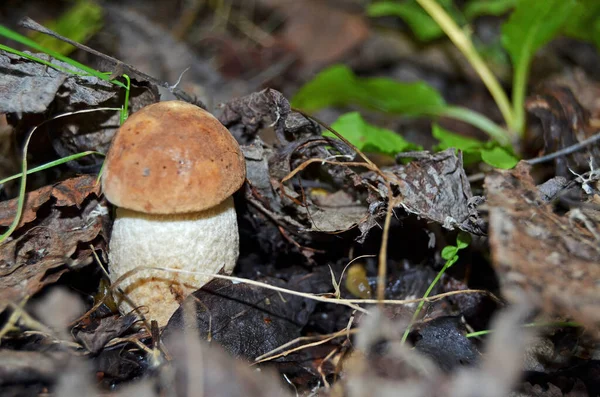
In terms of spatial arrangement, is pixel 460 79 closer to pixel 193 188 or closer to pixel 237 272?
pixel 237 272

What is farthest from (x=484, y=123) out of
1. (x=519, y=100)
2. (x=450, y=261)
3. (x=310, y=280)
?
(x=310, y=280)

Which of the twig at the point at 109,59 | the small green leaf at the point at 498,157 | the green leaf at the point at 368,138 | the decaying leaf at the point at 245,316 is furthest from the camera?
the green leaf at the point at 368,138

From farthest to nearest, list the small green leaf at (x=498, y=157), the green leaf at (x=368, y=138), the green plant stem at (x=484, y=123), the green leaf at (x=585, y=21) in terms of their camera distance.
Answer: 1. the green plant stem at (x=484, y=123)
2. the green leaf at (x=585, y=21)
3. the green leaf at (x=368, y=138)
4. the small green leaf at (x=498, y=157)

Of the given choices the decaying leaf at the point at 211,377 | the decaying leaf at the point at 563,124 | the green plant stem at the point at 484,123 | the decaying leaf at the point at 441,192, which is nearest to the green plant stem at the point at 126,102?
the decaying leaf at the point at 211,377

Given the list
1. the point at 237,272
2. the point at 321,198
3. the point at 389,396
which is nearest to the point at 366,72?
the point at 321,198

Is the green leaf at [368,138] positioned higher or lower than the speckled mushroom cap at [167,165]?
lower

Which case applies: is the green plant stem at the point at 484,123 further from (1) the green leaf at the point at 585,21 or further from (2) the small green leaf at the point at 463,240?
(2) the small green leaf at the point at 463,240

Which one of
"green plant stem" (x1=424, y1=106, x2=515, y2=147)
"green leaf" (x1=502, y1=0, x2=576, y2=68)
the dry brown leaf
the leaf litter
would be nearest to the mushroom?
the leaf litter
